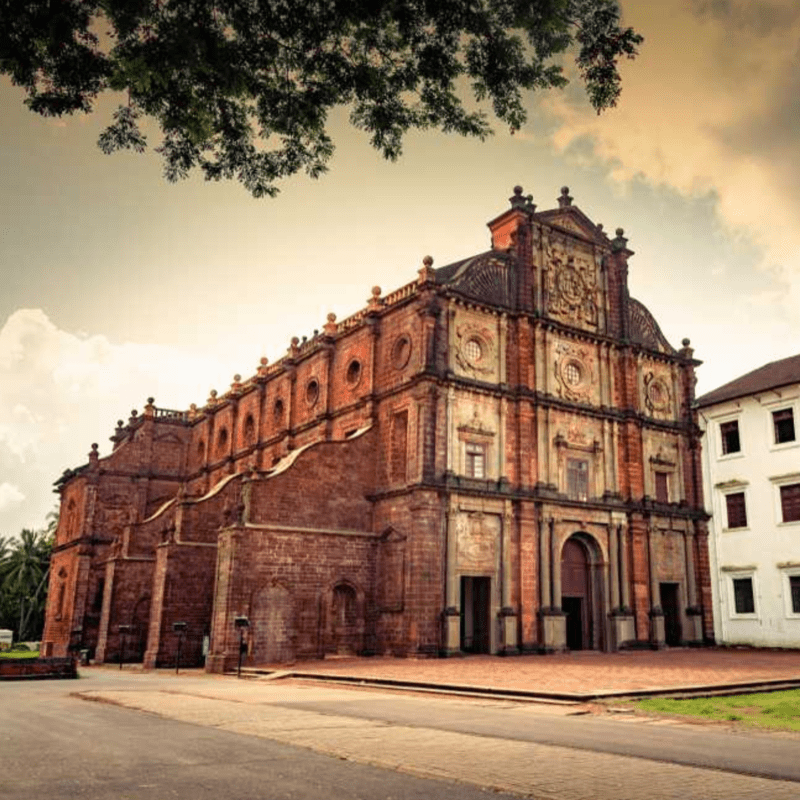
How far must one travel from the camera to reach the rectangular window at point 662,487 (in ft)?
117

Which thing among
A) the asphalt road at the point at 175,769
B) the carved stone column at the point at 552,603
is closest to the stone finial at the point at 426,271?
the carved stone column at the point at 552,603

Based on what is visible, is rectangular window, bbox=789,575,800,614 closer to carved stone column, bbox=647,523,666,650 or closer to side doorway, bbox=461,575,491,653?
carved stone column, bbox=647,523,666,650

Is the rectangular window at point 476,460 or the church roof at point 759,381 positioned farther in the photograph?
the church roof at point 759,381

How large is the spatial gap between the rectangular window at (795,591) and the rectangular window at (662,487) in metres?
5.88

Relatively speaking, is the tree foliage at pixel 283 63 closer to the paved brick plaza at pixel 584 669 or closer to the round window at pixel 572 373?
the paved brick plaza at pixel 584 669

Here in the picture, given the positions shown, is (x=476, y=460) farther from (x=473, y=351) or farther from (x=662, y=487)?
(x=662, y=487)

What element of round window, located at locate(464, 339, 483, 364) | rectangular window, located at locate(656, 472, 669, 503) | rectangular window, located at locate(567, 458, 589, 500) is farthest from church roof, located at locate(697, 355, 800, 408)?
round window, located at locate(464, 339, 483, 364)

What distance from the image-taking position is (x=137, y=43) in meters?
7.39

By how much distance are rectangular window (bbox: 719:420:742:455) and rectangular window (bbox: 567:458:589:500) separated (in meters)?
8.16

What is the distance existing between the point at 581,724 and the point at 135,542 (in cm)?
2927

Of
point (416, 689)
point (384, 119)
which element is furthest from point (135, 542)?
point (384, 119)

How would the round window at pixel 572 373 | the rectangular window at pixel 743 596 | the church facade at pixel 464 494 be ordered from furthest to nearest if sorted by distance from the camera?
the rectangular window at pixel 743 596
the round window at pixel 572 373
the church facade at pixel 464 494

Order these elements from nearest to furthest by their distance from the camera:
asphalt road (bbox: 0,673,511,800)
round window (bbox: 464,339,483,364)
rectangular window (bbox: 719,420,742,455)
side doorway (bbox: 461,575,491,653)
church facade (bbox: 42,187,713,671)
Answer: asphalt road (bbox: 0,673,511,800), church facade (bbox: 42,187,713,671), side doorway (bbox: 461,575,491,653), round window (bbox: 464,339,483,364), rectangular window (bbox: 719,420,742,455)

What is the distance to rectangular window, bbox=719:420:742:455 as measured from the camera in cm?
3650
